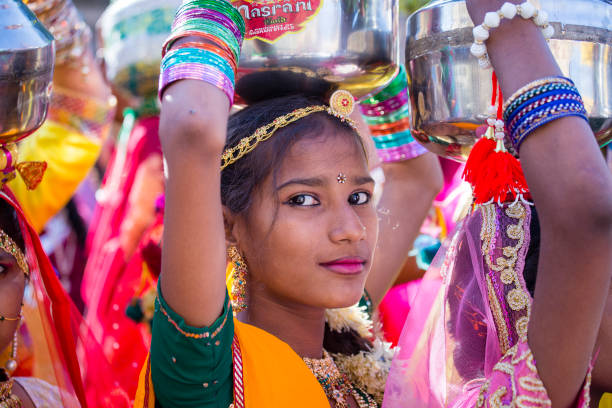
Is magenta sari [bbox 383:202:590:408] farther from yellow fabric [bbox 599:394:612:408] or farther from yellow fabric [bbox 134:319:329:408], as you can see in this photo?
yellow fabric [bbox 599:394:612:408]

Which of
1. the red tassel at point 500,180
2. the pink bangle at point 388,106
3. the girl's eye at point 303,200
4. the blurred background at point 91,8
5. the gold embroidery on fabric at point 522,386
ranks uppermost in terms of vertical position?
the blurred background at point 91,8

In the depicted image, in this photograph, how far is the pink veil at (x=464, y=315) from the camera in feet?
5.51

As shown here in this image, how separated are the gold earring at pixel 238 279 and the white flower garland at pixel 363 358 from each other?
365 millimetres

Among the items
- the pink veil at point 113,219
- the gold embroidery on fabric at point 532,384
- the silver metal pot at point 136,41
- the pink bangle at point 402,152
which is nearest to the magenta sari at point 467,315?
the gold embroidery on fabric at point 532,384

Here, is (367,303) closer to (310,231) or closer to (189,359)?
(310,231)

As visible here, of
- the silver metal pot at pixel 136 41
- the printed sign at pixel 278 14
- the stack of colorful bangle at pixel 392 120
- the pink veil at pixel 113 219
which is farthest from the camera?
the pink veil at pixel 113 219

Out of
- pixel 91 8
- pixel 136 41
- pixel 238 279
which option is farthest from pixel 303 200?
pixel 91 8

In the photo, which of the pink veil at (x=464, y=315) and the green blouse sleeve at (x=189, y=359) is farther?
the pink veil at (x=464, y=315)

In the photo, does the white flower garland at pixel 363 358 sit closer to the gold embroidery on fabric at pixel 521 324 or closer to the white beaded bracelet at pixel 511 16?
the gold embroidery on fabric at pixel 521 324

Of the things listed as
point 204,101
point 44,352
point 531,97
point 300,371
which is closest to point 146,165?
point 44,352

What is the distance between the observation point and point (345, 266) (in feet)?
6.27

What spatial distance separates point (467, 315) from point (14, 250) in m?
1.28

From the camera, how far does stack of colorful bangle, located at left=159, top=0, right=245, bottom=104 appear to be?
4.62 ft

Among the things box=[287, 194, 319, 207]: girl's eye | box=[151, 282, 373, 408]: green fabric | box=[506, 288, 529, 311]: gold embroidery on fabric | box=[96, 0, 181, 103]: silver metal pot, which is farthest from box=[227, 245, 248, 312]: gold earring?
box=[96, 0, 181, 103]: silver metal pot
